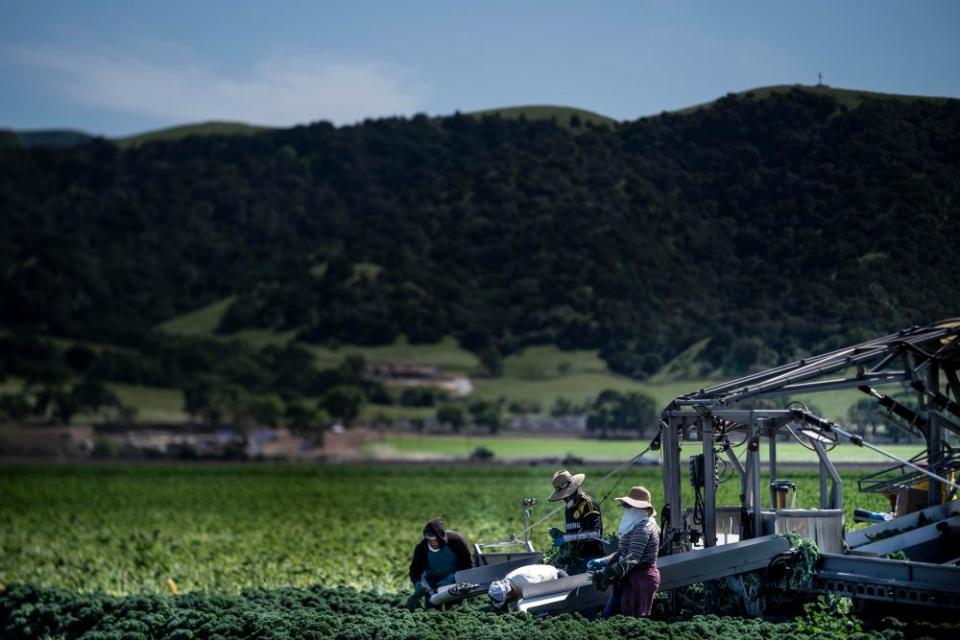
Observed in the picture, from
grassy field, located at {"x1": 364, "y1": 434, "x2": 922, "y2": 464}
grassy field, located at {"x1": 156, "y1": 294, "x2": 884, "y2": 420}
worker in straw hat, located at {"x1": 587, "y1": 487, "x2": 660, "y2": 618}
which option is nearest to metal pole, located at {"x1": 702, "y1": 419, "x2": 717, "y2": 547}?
worker in straw hat, located at {"x1": 587, "y1": 487, "x2": 660, "y2": 618}

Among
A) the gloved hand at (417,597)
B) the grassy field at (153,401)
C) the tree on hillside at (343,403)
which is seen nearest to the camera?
the gloved hand at (417,597)

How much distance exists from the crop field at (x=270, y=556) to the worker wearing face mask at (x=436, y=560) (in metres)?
0.53

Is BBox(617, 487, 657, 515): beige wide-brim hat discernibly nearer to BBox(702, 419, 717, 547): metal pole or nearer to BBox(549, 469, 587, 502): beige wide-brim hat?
BBox(702, 419, 717, 547): metal pole

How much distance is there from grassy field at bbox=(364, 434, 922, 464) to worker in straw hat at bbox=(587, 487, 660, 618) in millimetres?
4960

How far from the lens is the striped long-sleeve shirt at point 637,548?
1482 centimetres

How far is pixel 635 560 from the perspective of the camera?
584 inches

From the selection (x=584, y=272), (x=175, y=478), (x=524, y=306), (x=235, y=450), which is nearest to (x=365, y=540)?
(x=584, y=272)

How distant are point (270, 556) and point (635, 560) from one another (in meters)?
19.0

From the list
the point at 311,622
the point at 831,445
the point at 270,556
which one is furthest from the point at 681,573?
the point at 270,556

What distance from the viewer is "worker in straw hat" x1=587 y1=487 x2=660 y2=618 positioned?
48.7 ft

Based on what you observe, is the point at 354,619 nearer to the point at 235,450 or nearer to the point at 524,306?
the point at 524,306

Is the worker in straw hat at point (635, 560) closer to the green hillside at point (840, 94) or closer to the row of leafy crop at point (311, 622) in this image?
the row of leafy crop at point (311, 622)

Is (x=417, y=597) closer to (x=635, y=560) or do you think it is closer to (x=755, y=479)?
(x=635, y=560)

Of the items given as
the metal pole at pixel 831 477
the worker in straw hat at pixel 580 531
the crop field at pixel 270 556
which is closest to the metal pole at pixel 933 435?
the metal pole at pixel 831 477
